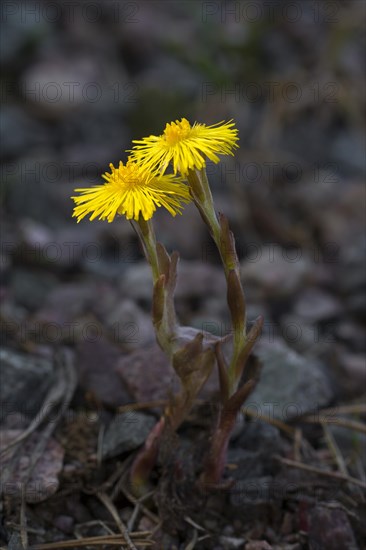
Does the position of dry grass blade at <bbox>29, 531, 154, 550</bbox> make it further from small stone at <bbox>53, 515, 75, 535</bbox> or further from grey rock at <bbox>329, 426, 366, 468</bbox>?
grey rock at <bbox>329, 426, 366, 468</bbox>

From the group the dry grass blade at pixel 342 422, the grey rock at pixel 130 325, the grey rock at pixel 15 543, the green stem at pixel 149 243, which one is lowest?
the grey rock at pixel 15 543

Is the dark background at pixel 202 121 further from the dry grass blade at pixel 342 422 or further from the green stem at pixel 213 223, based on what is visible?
the green stem at pixel 213 223

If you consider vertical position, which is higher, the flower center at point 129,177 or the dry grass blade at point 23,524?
the flower center at point 129,177

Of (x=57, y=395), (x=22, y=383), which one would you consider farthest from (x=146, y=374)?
(x=22, y=383)

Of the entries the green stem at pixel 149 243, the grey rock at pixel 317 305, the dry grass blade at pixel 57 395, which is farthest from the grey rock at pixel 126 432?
the grey rock at pixel 317 305

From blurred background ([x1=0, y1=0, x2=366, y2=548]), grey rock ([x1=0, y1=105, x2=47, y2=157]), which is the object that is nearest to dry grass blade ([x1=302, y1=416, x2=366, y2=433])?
blurred background ([x1=0, y1=0, x2=366, y2=548])

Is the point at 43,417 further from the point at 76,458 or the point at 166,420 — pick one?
→ the point at 166,420

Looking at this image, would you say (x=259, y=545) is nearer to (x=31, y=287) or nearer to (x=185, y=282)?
(x=185, y=282)
